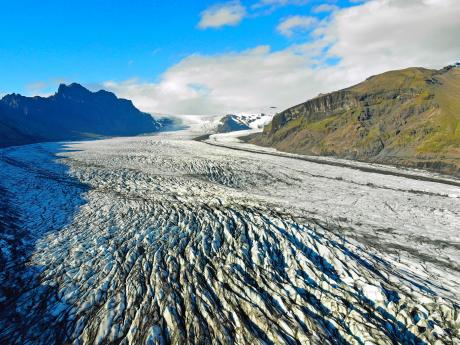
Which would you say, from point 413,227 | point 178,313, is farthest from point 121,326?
point 413,227

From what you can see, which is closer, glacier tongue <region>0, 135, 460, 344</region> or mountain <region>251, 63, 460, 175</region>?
glacier tongue <region>0, 135, 460, 344</region>

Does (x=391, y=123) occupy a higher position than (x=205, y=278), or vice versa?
(x=391, y=123)

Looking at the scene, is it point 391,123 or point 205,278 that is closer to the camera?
point 205,278

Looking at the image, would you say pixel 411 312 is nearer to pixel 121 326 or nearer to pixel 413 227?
pixel 121 326

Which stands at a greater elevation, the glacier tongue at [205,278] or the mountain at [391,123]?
the mountain at [391,123]

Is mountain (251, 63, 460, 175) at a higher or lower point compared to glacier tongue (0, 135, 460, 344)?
higher
